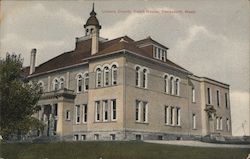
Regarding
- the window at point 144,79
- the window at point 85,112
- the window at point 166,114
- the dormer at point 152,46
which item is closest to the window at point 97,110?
the window at point 85,112

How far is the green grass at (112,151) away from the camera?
16047mm

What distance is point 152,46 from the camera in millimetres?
20625

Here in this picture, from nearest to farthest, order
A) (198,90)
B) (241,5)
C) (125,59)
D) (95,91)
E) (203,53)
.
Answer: (241,5) < (203,53) < (125,59) < (95,91) < (198,90)

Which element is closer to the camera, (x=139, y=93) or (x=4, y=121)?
(x=4, y=121)

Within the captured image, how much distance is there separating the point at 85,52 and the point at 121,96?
4583 millimetres

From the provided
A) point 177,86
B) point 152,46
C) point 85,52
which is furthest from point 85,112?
point 152,46

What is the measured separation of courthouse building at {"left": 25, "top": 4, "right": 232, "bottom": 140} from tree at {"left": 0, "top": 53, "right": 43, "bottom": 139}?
3.68ft

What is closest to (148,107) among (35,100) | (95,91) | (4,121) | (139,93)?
(139,93)

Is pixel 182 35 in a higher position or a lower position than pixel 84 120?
higher

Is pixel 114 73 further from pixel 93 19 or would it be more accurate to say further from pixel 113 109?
pixel 93 19

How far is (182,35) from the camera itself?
17.0m

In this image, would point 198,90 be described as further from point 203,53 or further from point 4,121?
point 4,121

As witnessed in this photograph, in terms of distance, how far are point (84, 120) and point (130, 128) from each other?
13.7ft

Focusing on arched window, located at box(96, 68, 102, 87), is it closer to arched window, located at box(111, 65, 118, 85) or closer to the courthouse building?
the courthouse building
